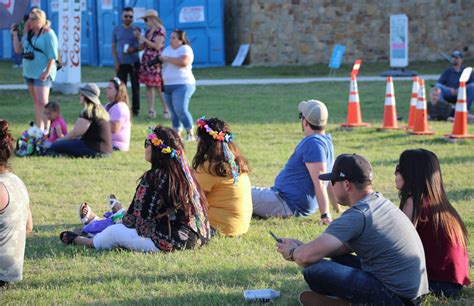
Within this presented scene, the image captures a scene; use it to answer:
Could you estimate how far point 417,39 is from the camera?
28.4 m

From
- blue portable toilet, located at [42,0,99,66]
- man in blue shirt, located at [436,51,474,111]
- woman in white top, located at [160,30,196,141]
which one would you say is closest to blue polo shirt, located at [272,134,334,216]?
woman in white top, located at [160,30,196,141]

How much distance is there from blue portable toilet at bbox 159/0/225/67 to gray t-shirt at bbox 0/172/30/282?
889 inches

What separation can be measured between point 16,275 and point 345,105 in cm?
1272

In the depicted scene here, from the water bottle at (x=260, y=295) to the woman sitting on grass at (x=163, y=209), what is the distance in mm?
1282

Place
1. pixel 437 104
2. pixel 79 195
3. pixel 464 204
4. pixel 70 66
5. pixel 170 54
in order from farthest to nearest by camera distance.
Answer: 1. pixel 70 66
2. pixel 437 104
3. pixel 170 54
4. pixel 79 195
5. pixel 464 204

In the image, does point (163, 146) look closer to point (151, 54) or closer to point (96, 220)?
point (96, 220)

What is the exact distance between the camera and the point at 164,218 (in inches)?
261

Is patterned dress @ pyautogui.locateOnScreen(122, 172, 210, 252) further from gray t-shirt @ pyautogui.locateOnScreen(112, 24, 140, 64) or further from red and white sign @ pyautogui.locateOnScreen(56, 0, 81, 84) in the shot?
red and white sign @ pyautogui.locateOnScreen(56, 0, 81, 84)

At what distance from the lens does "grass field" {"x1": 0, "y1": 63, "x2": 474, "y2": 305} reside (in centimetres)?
574

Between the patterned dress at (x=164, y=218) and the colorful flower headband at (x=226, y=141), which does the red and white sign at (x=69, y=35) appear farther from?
the patterned dress at (x=164, y=218)

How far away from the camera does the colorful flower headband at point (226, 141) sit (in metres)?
7.11

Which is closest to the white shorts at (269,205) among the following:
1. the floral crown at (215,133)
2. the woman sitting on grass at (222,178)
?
the woman sitting on grass at (222,178)

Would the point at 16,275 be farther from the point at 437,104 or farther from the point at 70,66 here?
the point at 70,66

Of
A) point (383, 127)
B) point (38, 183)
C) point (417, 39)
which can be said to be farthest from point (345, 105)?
point (417, 39)
